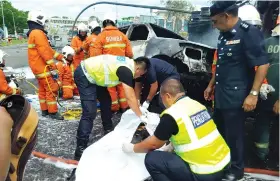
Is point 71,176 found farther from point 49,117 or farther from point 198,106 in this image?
point 49,117

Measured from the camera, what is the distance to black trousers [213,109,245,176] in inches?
98.0

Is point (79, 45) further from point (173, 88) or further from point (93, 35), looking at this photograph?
point (173, 88)

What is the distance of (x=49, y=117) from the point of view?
448 cm

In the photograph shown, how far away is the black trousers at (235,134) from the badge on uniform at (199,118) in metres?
0.64

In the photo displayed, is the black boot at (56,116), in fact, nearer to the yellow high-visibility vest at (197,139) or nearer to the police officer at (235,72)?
the police officer at (235,72)

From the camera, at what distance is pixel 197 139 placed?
6.09 ft

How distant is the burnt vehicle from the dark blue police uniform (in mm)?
1992

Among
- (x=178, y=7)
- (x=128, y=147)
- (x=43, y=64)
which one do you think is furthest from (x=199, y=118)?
(x=178, y=7)

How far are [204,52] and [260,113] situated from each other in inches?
82.1

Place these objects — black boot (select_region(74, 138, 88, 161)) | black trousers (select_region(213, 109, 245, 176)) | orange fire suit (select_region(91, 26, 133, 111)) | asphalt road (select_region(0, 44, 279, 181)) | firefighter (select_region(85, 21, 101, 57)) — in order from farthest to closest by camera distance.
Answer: firefighter (select_region(85, 21, 101, 57)), orange fire suit (select_region(91, 26, 133, 111)), black boot (select_region(74, 138, 88, 161)), asphalt road (select_region(0, 44, 279, 181)), black trousers (select_region(213, 109, 245, 176))

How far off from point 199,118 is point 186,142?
170 mm

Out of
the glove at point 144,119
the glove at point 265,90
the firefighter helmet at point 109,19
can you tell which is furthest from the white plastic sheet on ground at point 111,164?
the firefighter helmet at point 109,19

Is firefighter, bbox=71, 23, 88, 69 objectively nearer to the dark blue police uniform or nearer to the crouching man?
the dark blue police uniform

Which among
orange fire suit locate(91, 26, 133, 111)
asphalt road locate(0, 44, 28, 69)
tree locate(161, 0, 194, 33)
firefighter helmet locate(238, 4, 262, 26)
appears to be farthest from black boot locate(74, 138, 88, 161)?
asphalt road locate(0, 44, 28, 69)
